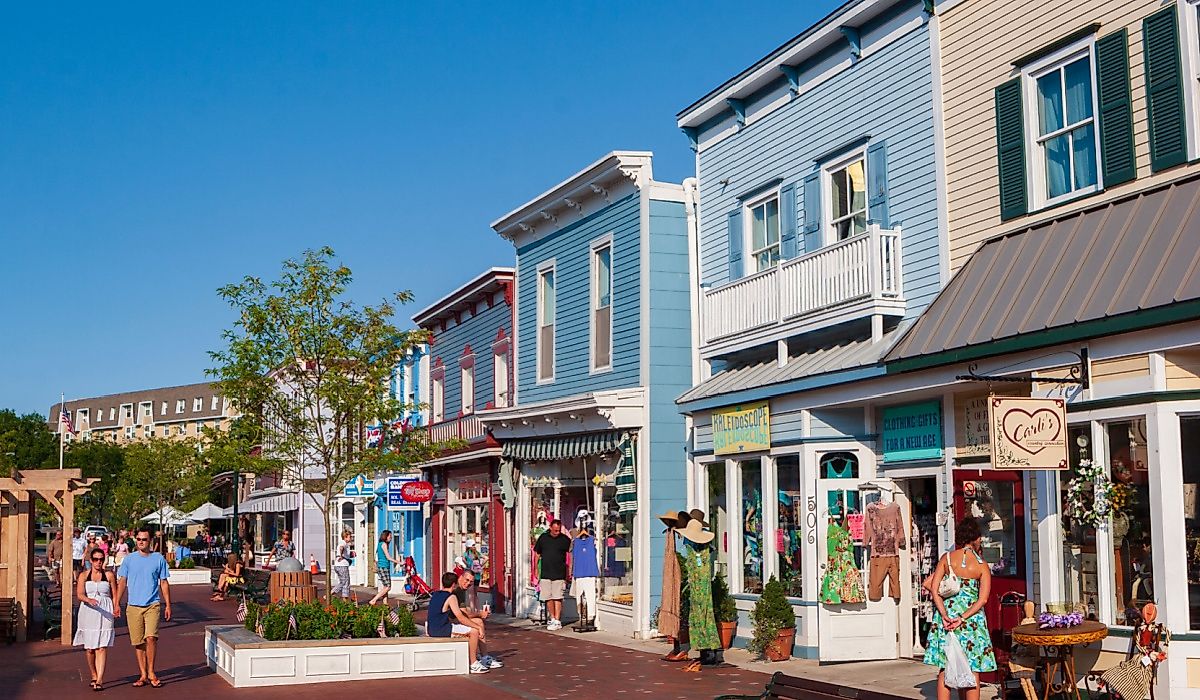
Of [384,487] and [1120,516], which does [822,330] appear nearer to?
[1120,516]

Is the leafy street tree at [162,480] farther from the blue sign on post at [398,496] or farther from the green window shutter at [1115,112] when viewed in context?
the green window shutter at [1115,112]

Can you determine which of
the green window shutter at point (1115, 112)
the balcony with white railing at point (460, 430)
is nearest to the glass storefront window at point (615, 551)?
the balcony with white railing at point (460, 430)

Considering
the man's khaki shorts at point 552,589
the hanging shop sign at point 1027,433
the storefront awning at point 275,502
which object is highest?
the hanging shop sign at point 1027,433

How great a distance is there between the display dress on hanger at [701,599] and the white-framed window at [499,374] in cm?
1124

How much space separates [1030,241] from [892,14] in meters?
4.27

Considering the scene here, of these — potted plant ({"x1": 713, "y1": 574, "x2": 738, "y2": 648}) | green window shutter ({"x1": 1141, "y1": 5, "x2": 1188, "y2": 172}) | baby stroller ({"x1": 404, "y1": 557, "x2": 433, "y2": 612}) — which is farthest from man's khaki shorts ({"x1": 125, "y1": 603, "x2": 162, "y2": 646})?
baby stroller ({"x1": 404, "y1": 557, "x2": 433, "y2": 612})

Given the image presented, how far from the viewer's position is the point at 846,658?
1528 cm

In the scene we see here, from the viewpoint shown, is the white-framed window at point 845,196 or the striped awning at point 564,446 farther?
the striped awning at point 564,446

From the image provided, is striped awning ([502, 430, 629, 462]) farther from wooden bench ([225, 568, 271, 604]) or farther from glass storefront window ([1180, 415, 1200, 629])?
glass storefront window ([1180, 415, 1200, 629])

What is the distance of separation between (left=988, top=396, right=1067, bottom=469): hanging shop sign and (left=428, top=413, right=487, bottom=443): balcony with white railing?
15.6 meters

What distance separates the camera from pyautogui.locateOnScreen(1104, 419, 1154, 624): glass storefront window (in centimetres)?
1092

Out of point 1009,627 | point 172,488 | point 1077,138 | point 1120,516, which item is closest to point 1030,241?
point 1077,138

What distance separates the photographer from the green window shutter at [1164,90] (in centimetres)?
1156

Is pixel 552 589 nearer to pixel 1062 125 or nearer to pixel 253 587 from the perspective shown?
pixel 253 587
